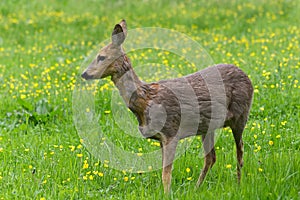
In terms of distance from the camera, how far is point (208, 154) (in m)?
5.50

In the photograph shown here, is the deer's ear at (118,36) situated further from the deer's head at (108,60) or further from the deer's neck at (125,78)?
the deer's neck at (125,78)

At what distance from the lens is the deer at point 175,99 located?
471cm

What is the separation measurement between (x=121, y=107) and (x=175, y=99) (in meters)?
2.71

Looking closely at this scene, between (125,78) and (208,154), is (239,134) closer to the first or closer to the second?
(208,154)

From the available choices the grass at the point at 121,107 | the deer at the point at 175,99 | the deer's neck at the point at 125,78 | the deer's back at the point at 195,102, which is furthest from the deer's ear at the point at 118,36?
the grass at the point at 121,107

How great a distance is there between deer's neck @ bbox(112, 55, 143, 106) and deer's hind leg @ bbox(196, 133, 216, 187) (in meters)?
1.11

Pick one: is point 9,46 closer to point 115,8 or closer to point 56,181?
point 115,8

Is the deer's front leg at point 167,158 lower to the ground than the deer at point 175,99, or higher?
lower

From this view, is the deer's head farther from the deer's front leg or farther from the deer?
the deer's front leg

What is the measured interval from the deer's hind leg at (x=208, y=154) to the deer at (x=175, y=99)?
10 millimetres

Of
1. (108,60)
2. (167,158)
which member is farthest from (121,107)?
(108,60)

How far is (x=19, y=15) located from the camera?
1491cm

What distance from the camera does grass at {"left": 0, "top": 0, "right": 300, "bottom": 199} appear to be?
5.21m

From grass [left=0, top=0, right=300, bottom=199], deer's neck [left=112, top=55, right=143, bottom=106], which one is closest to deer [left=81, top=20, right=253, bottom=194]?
deer's neck [left=112, top=55, right=143, bottom=106]
